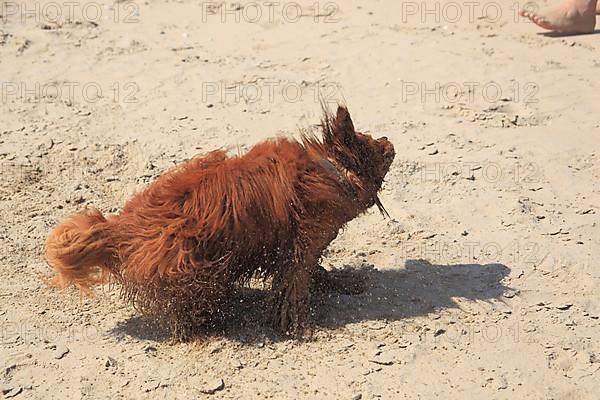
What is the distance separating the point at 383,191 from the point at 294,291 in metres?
2.03

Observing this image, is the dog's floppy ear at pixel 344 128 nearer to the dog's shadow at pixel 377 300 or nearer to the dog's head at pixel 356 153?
the dog's head at pixel 356 153

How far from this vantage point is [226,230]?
5.12 metres

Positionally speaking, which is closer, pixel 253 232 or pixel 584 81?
pixel 253 232

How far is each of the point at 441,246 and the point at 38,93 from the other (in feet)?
15.4

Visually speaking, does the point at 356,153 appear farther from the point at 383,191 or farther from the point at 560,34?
the point at 560,34

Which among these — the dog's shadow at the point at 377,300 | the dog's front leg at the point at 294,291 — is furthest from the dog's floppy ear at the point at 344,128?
the dog's shadow at the point at 377,300

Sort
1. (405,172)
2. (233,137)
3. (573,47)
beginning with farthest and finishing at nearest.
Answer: (573,47) → (233,137) → (405,172)

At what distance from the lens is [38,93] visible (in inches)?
349

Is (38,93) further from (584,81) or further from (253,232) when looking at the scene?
(584,81)

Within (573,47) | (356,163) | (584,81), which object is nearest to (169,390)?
(356,163)

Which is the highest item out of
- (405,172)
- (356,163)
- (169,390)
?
(356,163)

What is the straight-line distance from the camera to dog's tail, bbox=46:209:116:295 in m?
5.14

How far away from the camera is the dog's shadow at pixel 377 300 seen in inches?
218

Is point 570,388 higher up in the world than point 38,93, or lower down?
lower down
